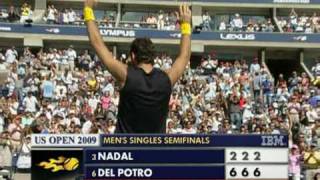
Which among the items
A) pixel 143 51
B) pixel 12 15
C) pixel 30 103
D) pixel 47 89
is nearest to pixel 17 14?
pixel 12 15

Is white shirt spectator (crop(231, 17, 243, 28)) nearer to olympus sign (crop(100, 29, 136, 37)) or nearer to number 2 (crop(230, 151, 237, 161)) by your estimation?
olympus sign (crop(100, 29, 136, 37))

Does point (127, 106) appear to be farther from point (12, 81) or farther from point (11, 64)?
point (11, 64)

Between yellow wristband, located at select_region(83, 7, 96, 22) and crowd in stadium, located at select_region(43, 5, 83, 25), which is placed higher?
yellow wristband, located at select_region(83, 7, 96, 22)

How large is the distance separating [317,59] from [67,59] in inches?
655

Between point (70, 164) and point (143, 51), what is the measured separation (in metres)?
1.50

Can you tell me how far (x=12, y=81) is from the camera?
26047 millimetres

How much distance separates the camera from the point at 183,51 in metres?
4.66

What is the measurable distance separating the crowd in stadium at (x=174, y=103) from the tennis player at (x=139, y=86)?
12081mm

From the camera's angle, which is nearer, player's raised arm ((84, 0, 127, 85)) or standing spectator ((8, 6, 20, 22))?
player's raised arm ((84, 0, 127, 85))

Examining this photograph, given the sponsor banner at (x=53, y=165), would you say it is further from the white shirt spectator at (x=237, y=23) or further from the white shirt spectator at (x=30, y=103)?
the white shirt spectator at (x=237, y=23)

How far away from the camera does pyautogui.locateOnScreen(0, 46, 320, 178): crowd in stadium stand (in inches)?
773

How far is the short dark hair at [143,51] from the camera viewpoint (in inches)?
173

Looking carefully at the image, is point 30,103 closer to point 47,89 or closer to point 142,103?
point 47,89

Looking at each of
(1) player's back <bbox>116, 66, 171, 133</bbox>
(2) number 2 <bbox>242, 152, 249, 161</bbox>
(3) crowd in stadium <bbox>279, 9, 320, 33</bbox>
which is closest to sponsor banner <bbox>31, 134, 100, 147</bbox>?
(1) player's back <bbox>116, 66, 171, 133</bbox>
